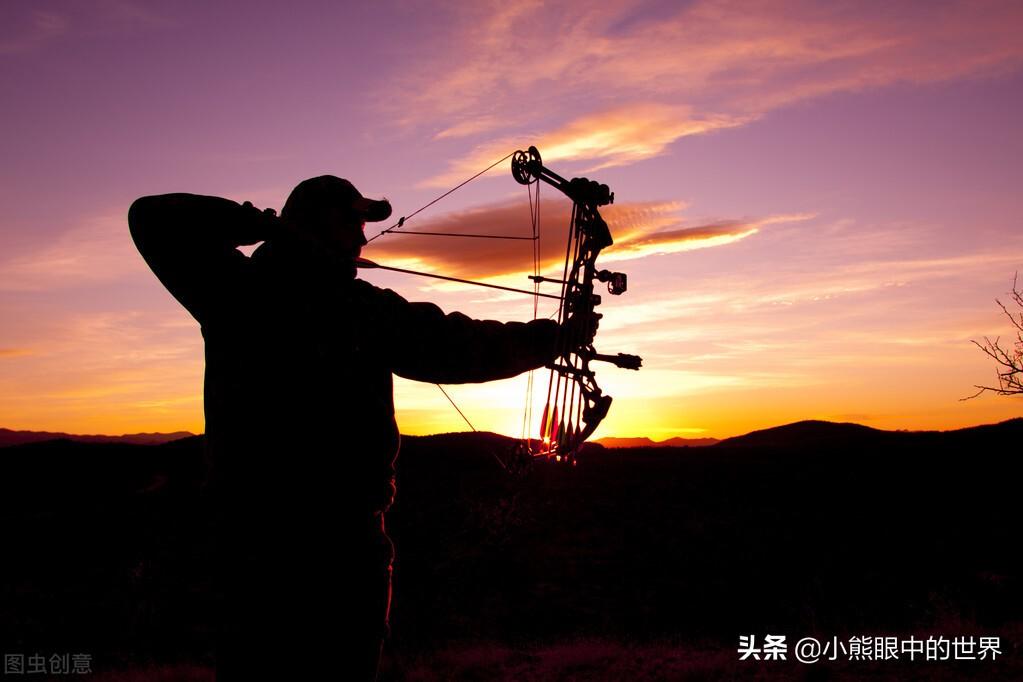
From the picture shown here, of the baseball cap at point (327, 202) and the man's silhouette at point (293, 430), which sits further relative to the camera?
the baseball cap at point (327, 202)

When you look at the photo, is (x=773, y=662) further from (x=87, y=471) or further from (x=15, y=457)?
(x=15, y=457)

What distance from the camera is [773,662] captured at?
11602 millimetres

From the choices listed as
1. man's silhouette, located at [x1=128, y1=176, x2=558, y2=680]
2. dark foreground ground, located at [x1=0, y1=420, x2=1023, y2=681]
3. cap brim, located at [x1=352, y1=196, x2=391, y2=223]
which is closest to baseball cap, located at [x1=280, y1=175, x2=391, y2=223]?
cap brim, located at [x1=352, y1=196, x2=391, y2=223]

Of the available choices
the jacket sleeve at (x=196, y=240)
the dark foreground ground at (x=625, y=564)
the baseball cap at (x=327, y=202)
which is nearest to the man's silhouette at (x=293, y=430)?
the jacket sleeve at (x=196, y=240)

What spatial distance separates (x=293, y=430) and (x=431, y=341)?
58 centimetres

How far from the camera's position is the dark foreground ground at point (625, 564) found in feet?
48.7

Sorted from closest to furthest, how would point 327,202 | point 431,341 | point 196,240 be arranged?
1. point 196,240
2. point 431,341
3. point 327,202

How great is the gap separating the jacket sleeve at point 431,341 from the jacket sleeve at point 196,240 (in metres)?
→ 0.45

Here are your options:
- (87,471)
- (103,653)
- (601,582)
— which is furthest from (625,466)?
(87,471)

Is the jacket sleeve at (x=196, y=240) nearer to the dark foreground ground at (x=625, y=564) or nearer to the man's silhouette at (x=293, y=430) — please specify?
the man's silhouette at (x=293, y=430)

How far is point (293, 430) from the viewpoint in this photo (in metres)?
2.86

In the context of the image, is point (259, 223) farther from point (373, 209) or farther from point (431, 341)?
point (431, 341)

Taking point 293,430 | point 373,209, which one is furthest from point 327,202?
point 293,430

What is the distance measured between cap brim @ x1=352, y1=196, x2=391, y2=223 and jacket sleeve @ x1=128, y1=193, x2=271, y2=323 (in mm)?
370
